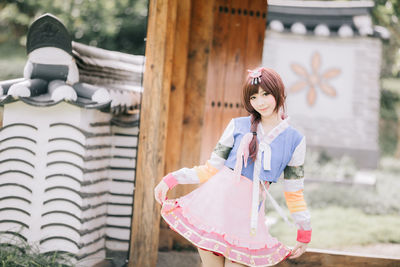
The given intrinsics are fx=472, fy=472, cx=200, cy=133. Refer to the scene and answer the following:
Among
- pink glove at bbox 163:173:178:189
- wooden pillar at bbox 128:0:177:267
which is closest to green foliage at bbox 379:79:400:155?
wooden pillar at bbox 128:0:177:267

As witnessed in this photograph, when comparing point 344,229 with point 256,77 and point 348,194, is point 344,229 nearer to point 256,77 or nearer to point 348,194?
point 348,194

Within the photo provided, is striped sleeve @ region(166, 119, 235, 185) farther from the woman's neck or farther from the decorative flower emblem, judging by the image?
the decorative flower emblem

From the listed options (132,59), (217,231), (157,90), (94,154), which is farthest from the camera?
(132,59)

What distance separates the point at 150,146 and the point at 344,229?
4.25 metres

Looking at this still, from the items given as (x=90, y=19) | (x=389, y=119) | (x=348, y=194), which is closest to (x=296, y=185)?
(x=348, y=194)

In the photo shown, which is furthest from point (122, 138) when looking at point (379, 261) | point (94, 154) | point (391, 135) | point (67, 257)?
point (391, 135)

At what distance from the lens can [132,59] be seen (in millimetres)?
5164

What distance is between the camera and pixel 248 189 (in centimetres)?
272

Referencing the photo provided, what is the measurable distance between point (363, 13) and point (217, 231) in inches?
424

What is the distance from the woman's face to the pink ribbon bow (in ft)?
0.50

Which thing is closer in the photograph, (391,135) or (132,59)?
(132,59)

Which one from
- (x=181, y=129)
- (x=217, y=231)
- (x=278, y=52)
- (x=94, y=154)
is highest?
(x=278, y=52)

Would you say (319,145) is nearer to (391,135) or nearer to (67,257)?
(391,135)

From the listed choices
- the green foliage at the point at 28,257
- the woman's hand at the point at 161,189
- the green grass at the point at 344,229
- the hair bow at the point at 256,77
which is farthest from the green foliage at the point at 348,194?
the hair bow at the point at 256,77
